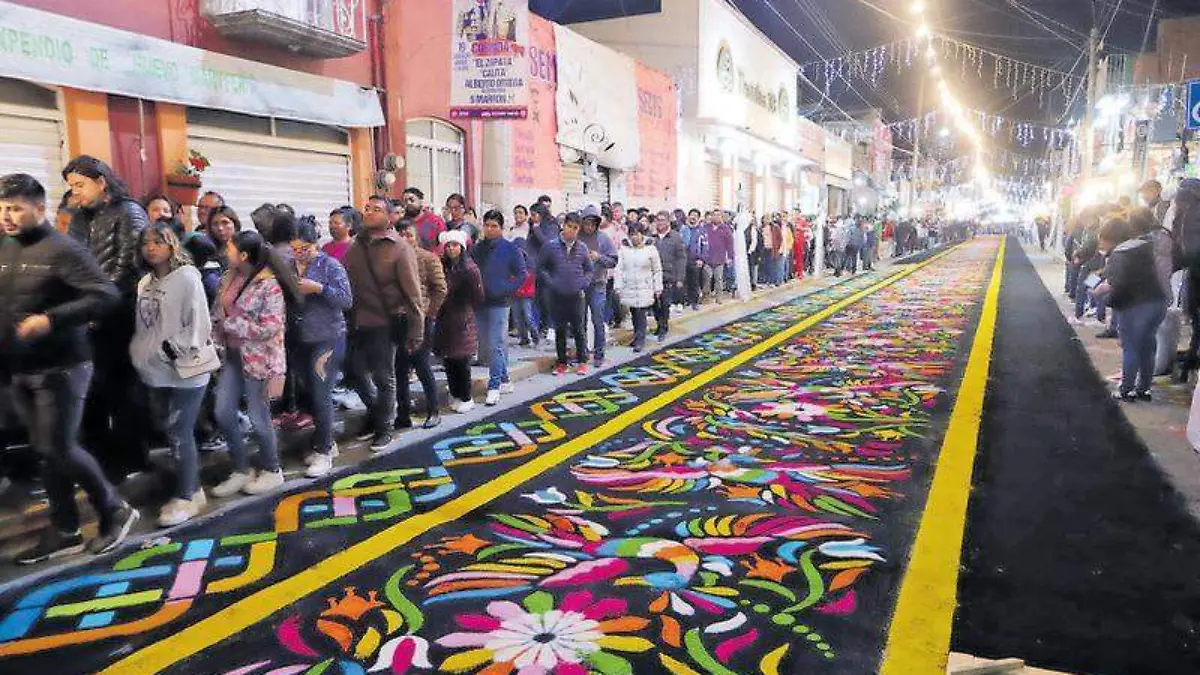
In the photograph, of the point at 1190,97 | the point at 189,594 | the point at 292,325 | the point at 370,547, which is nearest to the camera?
the point at 189,594

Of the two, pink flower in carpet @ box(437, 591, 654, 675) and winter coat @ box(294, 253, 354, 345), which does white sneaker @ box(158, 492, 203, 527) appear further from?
pink flower in carpet @ box(437, 591, 654, 675)

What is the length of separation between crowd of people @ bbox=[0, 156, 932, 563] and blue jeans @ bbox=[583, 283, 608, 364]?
145 centimetres

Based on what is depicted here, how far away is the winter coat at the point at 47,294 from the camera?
3.94 m

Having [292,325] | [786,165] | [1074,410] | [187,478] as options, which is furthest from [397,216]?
[786,165]

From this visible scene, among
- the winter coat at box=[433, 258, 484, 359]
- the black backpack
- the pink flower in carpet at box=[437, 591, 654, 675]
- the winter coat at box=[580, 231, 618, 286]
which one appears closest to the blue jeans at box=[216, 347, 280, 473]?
the winter coat at box=[433, 258, 484, 359]

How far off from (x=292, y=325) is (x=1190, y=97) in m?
13.0

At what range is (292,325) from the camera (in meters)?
5.70

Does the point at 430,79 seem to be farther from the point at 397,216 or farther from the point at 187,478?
the point at 187,478

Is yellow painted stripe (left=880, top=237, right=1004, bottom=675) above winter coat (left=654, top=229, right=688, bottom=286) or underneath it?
underneath

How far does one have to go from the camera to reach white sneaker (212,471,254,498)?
514cm

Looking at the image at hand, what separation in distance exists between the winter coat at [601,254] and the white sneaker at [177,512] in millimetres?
5395

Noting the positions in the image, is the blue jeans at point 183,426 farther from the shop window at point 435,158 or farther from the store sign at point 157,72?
the shop window at point 435,158

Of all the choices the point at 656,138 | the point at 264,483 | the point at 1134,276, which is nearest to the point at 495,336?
the point at 264,483

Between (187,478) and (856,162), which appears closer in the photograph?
(187,478)
